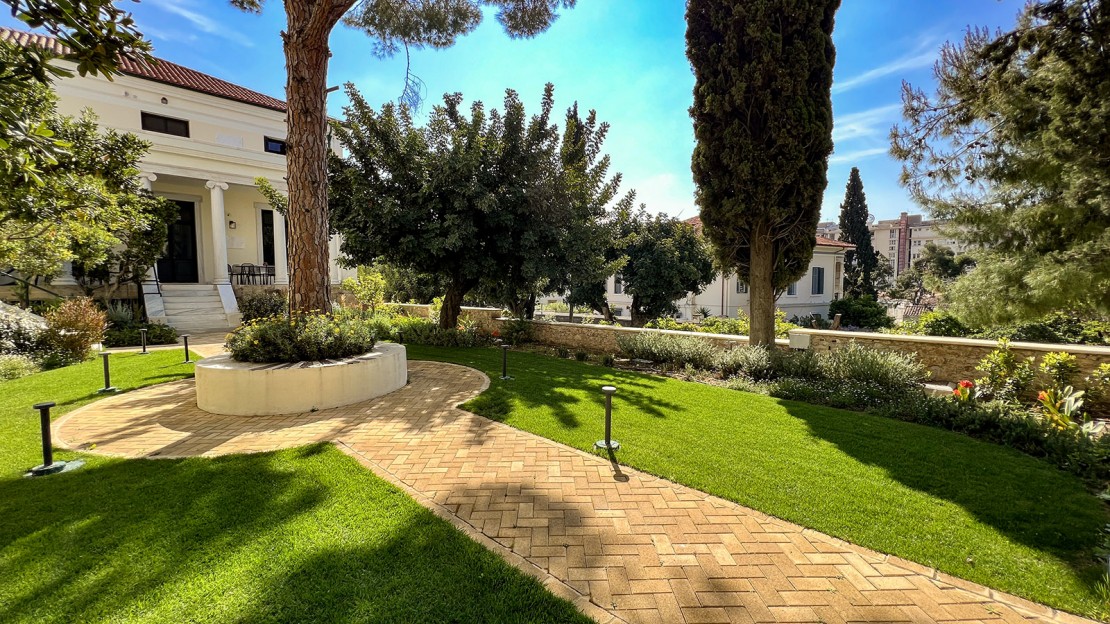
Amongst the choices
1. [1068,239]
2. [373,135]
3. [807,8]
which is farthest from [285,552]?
[807,8]

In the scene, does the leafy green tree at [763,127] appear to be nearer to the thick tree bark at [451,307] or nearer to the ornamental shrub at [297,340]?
the thick tree bark at [451,307]

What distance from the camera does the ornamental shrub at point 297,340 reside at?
6.74 m

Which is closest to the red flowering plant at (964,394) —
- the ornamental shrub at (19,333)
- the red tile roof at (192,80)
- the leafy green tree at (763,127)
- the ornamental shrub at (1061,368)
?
the ornamental shrub at (1061,368)

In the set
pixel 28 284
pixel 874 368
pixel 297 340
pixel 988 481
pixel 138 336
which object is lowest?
pixel 988 481

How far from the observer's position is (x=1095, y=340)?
405 inches

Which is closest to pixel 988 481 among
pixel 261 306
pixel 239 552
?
pixel 239 552

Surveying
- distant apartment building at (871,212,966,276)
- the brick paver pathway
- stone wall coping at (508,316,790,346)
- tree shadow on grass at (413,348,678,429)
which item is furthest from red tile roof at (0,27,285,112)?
distant apartment building at (871,212,966,276)

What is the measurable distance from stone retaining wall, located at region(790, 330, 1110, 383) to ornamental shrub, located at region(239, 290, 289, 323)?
18.2 m

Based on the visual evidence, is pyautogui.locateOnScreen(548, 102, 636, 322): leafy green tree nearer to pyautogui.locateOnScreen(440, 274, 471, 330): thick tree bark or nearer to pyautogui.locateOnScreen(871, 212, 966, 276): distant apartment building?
pyautogui.locateOnScreen(440, 274, 471, 330): thick tree bark

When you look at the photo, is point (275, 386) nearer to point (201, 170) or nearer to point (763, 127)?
point (763, 127)

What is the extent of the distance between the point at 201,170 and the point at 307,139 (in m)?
16.1

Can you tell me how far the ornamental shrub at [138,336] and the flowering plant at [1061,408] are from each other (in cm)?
1984

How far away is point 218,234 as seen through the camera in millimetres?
18672

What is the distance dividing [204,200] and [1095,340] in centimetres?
3168
